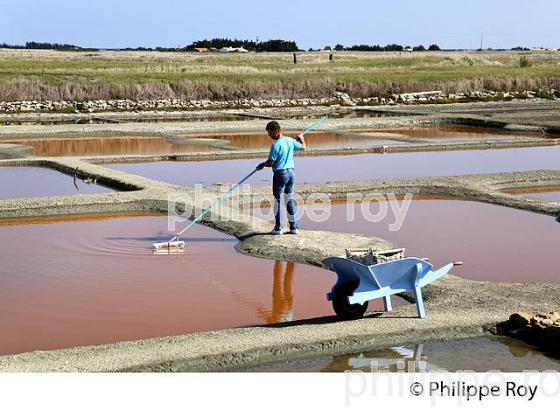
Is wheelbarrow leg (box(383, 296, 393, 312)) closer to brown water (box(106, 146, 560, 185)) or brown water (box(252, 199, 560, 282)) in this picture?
brown water (box(252, 199, 560, 282))

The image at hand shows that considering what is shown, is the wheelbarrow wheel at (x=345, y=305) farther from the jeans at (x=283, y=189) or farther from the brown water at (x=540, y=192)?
the brown water at (x=540, y=192)

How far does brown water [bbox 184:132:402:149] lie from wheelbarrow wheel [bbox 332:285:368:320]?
49.8ft

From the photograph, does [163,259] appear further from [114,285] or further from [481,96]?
[481,96]

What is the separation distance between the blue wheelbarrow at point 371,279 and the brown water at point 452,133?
17395 mm

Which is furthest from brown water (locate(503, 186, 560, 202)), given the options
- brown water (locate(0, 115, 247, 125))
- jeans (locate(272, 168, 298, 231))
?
brown water (locate(0, 115, 247, 125))

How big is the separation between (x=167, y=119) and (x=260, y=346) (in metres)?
24.5

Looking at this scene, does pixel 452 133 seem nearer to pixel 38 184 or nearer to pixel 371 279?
pixel 38 184

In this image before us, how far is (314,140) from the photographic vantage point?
2456cm

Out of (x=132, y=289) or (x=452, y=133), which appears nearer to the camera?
(x=132, y=289)

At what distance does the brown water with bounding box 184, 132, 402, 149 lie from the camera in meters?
23.2

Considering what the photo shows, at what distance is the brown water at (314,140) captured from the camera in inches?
915

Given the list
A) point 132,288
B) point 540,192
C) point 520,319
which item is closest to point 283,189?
point 132,288

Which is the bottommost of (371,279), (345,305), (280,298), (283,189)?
(280,298)

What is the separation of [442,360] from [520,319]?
2.80 feet
